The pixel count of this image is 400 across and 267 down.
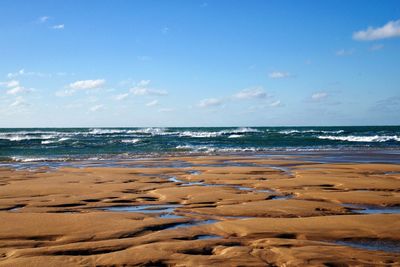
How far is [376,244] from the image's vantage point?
5.09 m

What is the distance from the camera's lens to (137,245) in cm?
489

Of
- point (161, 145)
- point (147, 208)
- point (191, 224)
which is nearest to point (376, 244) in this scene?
point (191, 224)

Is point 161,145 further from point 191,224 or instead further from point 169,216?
point 191,224

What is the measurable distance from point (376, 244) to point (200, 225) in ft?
7.75

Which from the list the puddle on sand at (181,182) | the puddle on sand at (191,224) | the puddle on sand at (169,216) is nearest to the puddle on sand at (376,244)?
the puddle on sand at (191,224)

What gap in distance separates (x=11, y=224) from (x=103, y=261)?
A: 2367 millimetres

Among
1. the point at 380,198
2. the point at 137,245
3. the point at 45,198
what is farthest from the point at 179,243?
the point at 380,198

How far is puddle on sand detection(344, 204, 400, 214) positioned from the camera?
→ 23.7 feet

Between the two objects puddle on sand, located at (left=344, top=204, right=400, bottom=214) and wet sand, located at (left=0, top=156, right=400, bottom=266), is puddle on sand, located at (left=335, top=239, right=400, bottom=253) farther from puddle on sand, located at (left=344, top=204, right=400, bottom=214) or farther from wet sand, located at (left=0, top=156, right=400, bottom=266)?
puddle on sand, located at (left=344, top=204, right=400, bottom=214)

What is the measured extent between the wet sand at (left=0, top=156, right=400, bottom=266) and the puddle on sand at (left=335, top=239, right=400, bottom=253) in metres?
0.01

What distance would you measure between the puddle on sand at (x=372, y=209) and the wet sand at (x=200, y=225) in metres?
0.02

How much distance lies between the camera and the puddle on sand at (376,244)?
16.0 feet

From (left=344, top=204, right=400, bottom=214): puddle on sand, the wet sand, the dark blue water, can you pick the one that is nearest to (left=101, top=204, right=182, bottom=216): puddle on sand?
the wet sand

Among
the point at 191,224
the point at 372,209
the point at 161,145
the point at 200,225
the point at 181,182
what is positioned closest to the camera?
the point at 200,225
